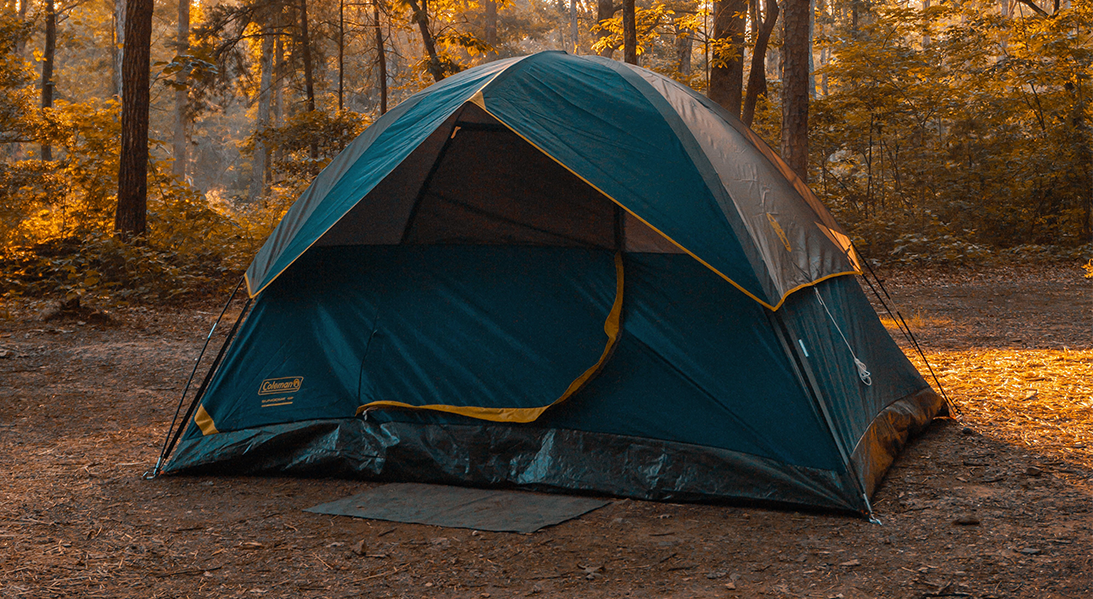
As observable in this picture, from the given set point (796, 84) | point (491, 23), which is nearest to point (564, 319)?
point (796, 84)

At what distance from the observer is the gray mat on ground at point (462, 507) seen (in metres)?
3.33

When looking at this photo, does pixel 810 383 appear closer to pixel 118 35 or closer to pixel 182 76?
pixel 182 76

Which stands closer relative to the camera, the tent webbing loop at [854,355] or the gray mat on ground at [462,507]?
the gray mat on ground at [462,507]

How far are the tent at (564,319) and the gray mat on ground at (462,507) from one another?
10 cm

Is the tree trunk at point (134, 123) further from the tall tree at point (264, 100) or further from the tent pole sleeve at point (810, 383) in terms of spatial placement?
the tent pole sleeve at point (810, 383)

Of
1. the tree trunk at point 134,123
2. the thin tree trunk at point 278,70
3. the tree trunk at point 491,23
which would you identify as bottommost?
the tree trunk at point 134,123

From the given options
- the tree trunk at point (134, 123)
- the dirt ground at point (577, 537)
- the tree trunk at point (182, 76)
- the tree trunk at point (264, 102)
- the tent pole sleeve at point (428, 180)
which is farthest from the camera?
the tree trunk at point (264, 102)

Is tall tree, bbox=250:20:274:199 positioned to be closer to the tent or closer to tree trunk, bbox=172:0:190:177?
tree trunk, bbox=172:0:190:177

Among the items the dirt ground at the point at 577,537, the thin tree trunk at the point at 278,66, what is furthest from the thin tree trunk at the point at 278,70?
the dirt ground at the point at 577,537

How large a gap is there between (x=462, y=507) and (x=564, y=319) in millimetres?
1040

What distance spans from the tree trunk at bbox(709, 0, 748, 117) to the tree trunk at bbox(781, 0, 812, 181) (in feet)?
10.5

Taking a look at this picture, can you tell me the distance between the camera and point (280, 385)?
4.08 metres

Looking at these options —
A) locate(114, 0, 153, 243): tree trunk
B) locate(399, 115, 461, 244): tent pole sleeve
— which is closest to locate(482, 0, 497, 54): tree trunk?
locate(114, 0, 153, 243): tree trunk

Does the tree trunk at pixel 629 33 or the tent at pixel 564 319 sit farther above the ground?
the tree trunk at pixel 629 33
